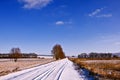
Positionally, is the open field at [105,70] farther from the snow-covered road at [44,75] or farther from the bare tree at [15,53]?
the bare tree at [15,53]

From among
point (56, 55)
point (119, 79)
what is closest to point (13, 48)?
point (56, 55)

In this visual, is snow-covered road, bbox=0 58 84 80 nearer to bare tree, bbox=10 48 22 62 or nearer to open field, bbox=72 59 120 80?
open field, bbox=72 59 120 80

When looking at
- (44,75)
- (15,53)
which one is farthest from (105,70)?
(15,53)

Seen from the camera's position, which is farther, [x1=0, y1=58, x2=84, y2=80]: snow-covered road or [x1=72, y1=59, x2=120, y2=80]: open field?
[x1=72, y1=59, x2=120, y2=80]: open field

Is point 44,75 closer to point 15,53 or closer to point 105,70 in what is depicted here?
point 105,70

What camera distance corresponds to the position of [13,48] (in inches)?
4513

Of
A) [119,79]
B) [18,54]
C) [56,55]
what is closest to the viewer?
[119,79]

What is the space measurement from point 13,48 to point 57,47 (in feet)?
124

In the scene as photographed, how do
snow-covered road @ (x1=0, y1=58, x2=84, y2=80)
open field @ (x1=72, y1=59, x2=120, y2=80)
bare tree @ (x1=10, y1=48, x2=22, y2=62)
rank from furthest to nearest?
bare tree @ (x1=10, y1=48, x2=22, y2=62) < open field @ (x1=72, y1=59, x2=120, y2=80) < snow-covered road @ (x1=0, y1=58, x2=84, y2=80)

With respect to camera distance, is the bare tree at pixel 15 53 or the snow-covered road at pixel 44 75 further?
the bare tree at pixel 15 53

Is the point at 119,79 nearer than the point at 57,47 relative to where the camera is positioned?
Yes

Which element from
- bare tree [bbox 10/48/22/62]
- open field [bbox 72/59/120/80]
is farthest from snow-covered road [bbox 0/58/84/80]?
bare tree [bbox 10/48/22/62]

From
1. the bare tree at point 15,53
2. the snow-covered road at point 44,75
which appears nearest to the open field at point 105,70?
the snow-covered road at point 44,75

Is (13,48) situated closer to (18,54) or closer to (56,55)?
(18,54)
